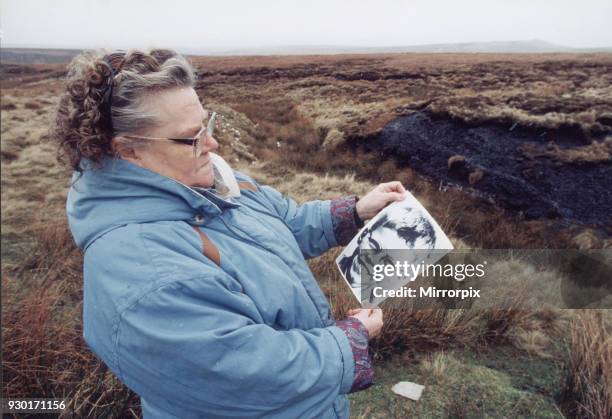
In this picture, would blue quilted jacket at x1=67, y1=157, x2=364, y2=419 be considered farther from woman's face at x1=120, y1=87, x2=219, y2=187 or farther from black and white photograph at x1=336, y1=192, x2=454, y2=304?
black and white photograph at x1=336, y1=192, x2=454, y2=304

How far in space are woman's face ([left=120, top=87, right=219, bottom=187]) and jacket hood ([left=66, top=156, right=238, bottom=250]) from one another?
71 mm

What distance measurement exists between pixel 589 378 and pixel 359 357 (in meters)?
1.46

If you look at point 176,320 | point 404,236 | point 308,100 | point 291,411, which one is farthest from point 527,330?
point 308,100

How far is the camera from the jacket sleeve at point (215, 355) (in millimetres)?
851

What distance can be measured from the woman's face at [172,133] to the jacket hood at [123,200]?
7 centimetres

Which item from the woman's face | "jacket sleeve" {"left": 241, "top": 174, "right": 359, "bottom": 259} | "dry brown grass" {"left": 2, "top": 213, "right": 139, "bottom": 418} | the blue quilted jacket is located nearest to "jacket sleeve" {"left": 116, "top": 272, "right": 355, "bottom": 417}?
the blue quilted jacket

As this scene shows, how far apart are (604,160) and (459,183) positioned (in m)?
1.18

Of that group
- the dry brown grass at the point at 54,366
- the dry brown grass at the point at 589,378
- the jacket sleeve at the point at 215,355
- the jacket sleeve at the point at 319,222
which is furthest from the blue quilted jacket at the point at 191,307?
the dry brown grass at the point at 589,378

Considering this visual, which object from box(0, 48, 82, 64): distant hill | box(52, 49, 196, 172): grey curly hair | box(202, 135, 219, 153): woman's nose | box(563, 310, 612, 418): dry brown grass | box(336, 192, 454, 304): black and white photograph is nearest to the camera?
box(52, 49, 196, 172): grey curly hair

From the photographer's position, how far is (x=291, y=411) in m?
1.01

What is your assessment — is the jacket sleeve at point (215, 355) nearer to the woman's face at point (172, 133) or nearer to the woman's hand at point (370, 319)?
the woman's hand at point (370, 319)

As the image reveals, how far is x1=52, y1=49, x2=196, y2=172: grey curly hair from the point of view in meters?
1.02

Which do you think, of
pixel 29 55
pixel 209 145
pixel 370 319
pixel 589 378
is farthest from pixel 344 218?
pixel 29 55

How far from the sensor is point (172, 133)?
109 cm
